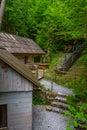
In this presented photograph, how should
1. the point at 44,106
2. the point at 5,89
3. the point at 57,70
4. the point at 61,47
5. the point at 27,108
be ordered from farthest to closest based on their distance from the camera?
1. the point at 61,47
2. the point at 57,70
3. the point at 44,106
4. the point at 27,108
5. the point at 5,89

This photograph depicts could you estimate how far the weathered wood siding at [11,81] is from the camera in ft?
40.4

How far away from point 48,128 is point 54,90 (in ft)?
18.8

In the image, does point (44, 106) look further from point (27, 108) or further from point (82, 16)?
point (82, 16)

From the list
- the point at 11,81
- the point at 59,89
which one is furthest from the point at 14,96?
the point at 59,89

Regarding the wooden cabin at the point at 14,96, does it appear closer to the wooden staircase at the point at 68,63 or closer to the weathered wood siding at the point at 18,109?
the weathered wood siding at the point at 18,109

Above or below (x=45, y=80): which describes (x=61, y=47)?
above

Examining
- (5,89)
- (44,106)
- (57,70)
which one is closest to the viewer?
(5,89)

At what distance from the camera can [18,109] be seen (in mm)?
13094

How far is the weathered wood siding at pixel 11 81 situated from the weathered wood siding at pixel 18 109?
0.39 meters

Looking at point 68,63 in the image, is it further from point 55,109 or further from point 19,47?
point 55,109

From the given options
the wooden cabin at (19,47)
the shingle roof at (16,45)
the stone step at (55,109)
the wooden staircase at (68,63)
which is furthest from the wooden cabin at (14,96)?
the wooden staircase at (68,63)

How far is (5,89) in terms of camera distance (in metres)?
12.5

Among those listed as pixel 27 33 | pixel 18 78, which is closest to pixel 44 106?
pixel 18 78

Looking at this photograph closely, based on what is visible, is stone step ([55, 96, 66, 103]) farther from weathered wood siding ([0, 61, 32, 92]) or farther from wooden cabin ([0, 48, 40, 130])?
weathered wood siding ([0, 61, 32, 92])
